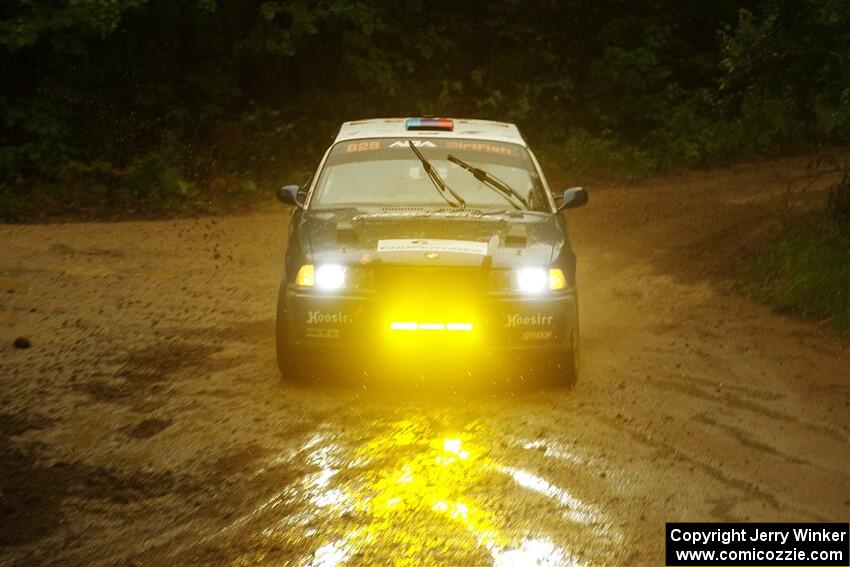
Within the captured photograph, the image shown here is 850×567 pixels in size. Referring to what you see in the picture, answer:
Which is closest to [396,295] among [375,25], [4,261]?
[4,261]

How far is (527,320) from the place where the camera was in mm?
8164

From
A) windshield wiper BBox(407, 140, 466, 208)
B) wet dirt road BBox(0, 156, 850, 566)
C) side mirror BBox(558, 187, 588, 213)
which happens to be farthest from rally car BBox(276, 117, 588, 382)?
side mirror BBox(558, 187, 588, 213)

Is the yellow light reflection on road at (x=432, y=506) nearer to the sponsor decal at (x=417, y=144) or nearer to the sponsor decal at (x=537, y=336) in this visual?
the sponsor decal at (x=537, y=336)

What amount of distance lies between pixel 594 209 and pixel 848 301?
8341 mm

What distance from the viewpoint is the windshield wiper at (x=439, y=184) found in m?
9.22

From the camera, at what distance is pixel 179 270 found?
1419 cm

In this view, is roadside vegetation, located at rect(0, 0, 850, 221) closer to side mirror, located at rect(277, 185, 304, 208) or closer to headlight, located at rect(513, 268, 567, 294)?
side mirror, located at rect(277, 185, 304, 208)

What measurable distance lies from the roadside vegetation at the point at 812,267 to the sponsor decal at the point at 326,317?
15.5 ft

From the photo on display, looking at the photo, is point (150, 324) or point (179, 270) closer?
point (150, 324)

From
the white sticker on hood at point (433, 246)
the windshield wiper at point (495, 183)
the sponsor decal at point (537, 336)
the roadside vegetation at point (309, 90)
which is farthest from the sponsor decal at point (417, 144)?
the roadside vegetation at point (309, 90)

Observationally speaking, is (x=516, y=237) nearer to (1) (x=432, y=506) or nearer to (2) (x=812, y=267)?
(1) (x=432, y=506)

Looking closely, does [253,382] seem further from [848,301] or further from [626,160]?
[626,160]

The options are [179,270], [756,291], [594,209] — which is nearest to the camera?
[756,291]

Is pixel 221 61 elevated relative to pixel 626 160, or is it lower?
elevated
